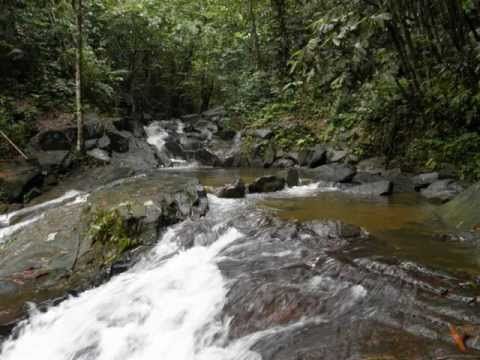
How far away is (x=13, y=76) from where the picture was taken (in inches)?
532

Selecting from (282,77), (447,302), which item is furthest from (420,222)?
(282,77)

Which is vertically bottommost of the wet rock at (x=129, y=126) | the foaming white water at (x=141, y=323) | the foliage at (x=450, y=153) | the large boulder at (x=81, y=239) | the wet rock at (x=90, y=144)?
the foaming white water at (x=141, y=323)

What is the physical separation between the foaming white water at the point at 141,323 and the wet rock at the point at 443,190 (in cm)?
487

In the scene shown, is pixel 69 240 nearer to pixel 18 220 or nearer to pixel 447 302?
pixel 18 220

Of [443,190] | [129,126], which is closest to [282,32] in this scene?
[129,126]

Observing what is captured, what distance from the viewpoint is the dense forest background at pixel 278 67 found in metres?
7.30

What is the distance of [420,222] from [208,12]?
57.4ft

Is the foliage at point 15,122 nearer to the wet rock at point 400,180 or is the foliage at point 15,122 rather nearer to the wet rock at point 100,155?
the wet rock at point 100,155

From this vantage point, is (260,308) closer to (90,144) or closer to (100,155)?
(100,155)

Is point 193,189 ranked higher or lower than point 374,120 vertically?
lower

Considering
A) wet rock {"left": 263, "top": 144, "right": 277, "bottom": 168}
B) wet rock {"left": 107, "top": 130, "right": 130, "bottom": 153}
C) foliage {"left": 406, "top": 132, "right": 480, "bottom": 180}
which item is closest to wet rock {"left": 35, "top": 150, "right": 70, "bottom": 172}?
wet rock {"left": 107, "top": 130, "right": 130, "bottom": 153}

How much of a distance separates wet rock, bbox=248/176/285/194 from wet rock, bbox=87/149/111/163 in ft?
16.7

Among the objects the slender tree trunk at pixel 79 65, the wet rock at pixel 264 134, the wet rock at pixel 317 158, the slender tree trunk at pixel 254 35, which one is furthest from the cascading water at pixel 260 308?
the slender tree trunk at pixel 254 35

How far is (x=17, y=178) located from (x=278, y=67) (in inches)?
502
